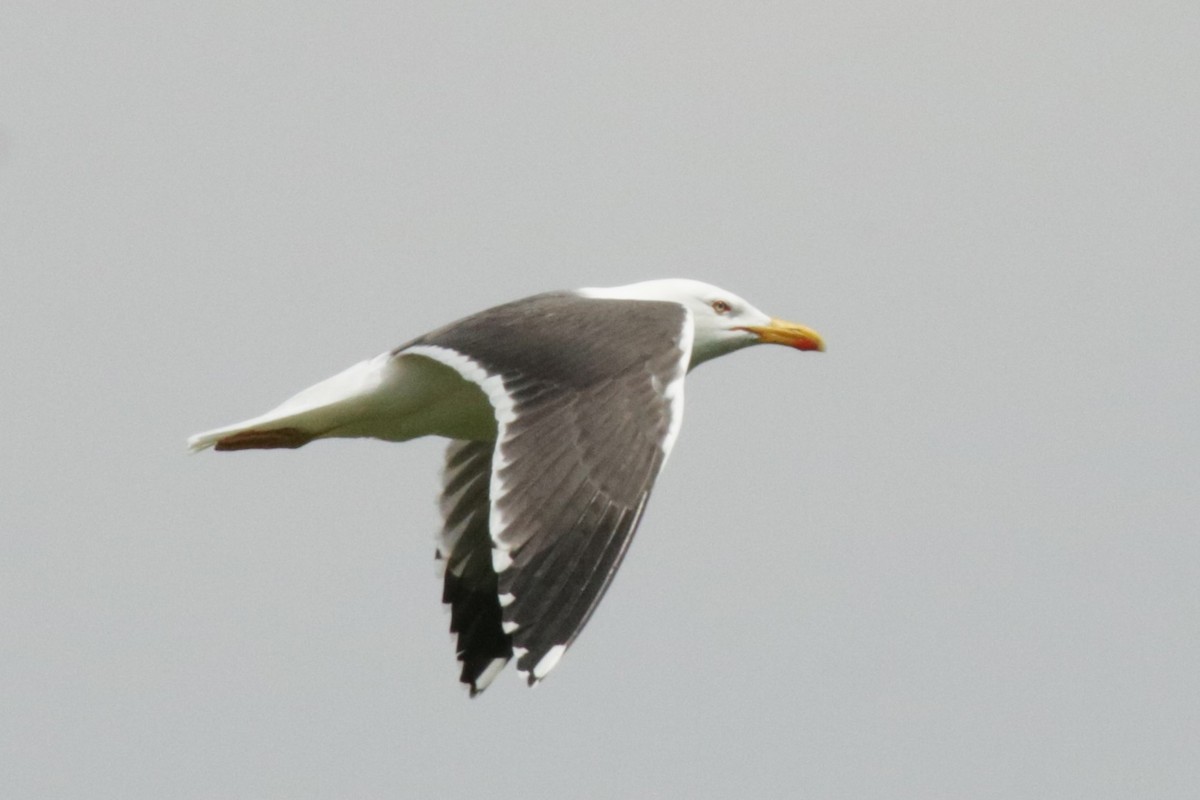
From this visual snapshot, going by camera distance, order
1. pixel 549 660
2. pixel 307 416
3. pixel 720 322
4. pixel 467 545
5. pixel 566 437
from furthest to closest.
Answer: pixel 467 545 < pixel 720 322 < pixel 307 416 < pixel 566 437 < pixel 549 660

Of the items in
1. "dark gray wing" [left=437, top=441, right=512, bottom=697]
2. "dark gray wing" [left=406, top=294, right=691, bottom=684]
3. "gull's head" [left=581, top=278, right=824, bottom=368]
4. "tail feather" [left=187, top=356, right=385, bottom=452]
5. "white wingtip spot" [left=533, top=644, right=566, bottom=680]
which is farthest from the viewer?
"dark gray wing" [left=437, top=441, right=512, bottom=697]

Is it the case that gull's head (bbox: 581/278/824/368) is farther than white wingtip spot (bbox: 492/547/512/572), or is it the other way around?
gull's head (bbox: 581/278/824/368)

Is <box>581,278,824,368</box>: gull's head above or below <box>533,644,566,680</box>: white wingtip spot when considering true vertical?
above

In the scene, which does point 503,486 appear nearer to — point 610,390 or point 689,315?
point 610,390

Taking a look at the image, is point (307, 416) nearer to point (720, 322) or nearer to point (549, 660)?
point (720, 322)

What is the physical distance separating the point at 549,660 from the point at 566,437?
3.21 ft

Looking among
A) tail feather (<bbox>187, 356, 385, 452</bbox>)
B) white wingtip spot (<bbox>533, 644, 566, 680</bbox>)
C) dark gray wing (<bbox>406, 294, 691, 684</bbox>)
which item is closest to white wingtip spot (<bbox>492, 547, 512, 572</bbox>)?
dark gray wing (<bbox>406, 294, 691, 684</bbox>)

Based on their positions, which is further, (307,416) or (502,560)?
(307,416)

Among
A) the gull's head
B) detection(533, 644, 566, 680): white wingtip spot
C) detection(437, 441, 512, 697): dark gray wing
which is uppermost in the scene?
the gull's head

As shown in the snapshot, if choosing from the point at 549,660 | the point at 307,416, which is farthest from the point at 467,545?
the point at 549,660

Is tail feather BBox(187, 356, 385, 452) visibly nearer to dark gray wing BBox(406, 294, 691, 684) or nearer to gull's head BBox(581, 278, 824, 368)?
dark gray wing BBox(406, 294, 691, 684)

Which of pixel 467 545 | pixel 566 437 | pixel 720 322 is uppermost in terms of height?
pixel 566 437

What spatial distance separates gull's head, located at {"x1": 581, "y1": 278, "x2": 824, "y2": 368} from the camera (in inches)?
437

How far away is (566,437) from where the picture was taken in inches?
343
